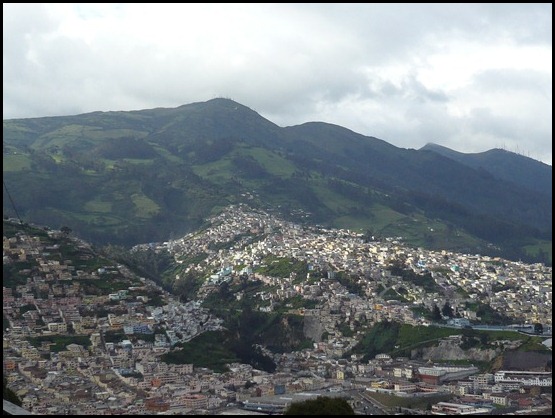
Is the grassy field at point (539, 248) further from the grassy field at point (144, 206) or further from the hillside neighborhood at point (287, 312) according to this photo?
the grassy field at point (144, 206)

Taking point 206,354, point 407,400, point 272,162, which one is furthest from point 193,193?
point 407,400

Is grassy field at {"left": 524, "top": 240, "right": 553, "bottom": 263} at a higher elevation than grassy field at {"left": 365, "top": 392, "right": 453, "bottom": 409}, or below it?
higher

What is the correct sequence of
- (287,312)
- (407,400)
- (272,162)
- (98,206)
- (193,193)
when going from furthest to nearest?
(272,162) → (193,193) → (98,206) → (287,312) → (407,400)

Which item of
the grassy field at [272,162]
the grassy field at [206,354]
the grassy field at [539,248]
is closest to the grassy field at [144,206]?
the grassy field at [272,162]

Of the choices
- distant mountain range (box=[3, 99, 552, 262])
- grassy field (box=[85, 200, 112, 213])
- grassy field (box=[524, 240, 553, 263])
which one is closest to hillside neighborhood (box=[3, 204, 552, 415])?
distant mountain range (box=[3, 99, 552, 262])

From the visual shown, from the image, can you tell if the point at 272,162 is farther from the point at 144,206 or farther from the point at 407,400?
the point at 407,400

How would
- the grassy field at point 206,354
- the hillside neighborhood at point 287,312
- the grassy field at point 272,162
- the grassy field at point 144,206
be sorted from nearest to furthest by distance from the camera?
the hillside neighborhood at point 287,312 → the grassy field at point 206,354 → the grassy field at point 144,206 → the grassy field at point 272,162

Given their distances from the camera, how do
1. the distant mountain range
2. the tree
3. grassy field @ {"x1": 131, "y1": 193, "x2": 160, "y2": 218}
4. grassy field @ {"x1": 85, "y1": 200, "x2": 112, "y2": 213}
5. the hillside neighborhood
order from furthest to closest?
grassy field @ {"x1": 131, "y1": 193, "x2": 160, "y2": 218}, grassy field @ {"x1": 85, "y1": 200, "x2": 112, "y2": 213}, the distant mountain range, the hillside neighborhood, the tree

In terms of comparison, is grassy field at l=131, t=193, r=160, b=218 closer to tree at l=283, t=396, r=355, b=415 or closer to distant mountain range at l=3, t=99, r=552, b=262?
distant mountain range at l=3, t=99, r=552, b=262

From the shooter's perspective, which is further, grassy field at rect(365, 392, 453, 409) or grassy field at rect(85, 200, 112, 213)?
grassy field at rect(85, 200, 112, 213)

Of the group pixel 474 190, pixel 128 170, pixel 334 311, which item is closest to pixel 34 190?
pixel 128 170

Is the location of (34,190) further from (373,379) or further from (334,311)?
(373,379)
